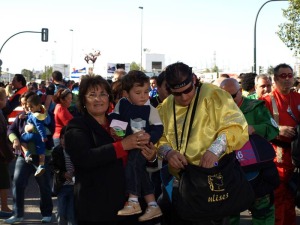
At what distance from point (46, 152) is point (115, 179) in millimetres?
4089

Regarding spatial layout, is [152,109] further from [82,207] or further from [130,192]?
[82,207]

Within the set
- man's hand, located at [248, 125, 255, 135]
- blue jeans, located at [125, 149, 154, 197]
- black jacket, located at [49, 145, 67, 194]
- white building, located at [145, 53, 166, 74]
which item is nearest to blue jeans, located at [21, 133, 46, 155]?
black jacket, located at [49, 145, 67, 194]

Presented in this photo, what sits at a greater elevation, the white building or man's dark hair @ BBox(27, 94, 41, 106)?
the white building

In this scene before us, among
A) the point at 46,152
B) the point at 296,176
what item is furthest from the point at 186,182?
the point at 46,152

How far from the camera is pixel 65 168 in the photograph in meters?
5.32

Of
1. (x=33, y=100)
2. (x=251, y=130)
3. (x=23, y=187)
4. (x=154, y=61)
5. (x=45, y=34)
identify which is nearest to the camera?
(x=251, y=130)

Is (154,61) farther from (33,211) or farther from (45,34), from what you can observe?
(33,211)

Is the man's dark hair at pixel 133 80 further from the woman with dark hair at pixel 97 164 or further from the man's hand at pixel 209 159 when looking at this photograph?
the man's hand at pixel 209 159

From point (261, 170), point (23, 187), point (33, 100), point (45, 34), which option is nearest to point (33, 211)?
point (23, 187)

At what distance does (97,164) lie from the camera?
3.59 m

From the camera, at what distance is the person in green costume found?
4879 mm

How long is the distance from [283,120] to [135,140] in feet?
8.67

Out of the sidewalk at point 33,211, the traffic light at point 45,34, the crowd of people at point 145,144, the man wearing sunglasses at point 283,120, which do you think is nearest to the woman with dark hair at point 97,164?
the crowd of people at point 145,144

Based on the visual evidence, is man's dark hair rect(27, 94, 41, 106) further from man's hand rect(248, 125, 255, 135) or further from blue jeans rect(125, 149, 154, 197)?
blue jeans rect(125, 149, 154, 197)
